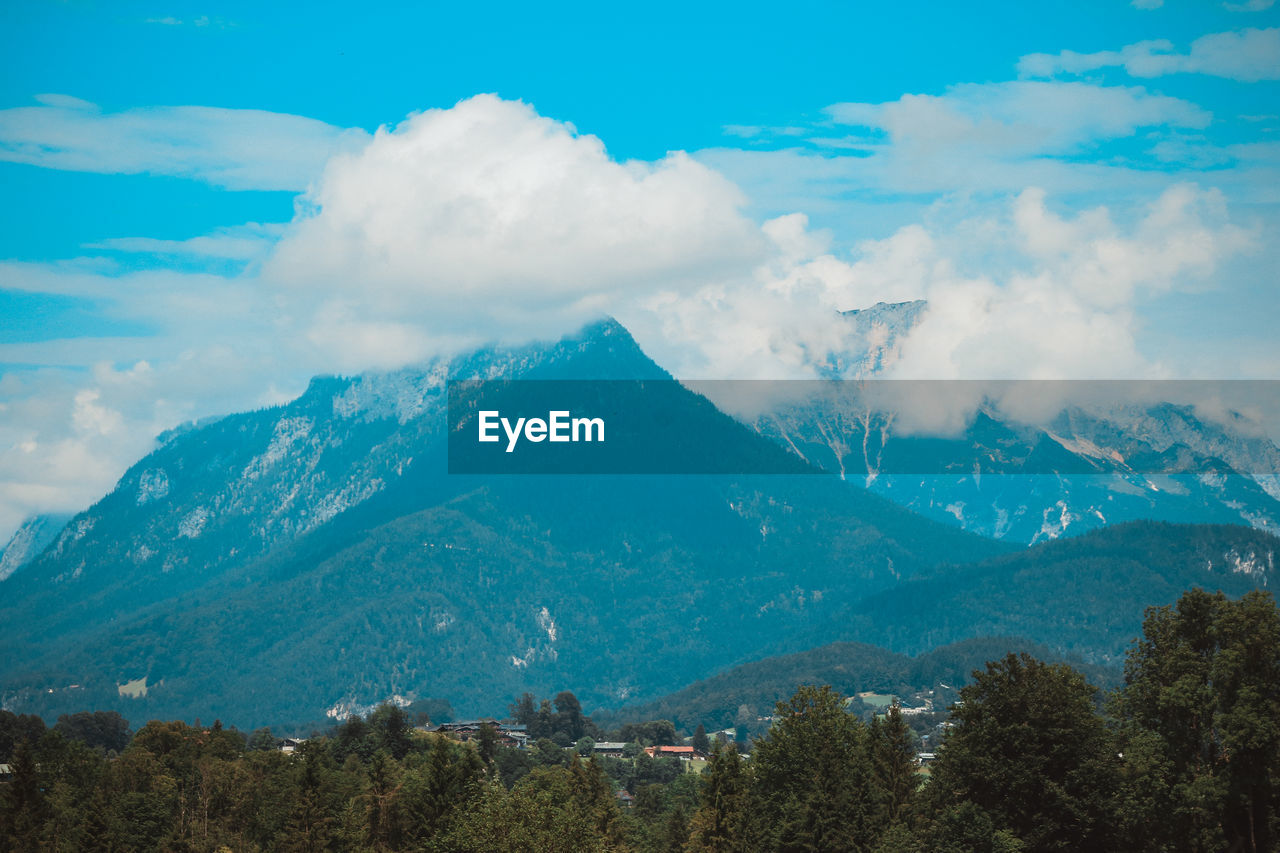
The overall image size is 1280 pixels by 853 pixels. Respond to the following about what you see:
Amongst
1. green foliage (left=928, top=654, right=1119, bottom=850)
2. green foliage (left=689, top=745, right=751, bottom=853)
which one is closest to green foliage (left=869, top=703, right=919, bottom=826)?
green foliage (left=689, top=745, right=751, bottom=853)

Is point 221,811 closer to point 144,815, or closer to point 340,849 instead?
point 144,815

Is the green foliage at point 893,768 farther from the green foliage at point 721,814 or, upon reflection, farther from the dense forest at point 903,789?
the green foliage at point 721,814

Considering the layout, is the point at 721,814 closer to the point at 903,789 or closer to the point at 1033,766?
the point at 903,789

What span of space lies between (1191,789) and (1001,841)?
473 inches

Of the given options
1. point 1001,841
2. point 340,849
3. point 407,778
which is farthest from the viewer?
point 407,778

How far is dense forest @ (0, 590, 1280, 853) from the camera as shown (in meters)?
86.1

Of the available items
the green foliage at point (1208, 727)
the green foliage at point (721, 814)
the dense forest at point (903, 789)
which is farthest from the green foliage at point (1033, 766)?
the green foliage at point (721, 814)

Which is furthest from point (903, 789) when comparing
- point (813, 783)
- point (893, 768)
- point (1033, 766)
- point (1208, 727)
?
point (1208, 727)

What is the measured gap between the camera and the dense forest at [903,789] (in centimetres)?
8606

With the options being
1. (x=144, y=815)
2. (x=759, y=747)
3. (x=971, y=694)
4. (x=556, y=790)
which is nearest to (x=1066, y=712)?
(x=971, y=694)

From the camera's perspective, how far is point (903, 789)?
122m

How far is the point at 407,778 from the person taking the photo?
14538cm

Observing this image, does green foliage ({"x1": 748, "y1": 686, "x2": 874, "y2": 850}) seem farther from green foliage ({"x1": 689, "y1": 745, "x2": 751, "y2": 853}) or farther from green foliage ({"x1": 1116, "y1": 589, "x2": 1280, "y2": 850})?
green foliage ({"x1": 1116, "y1": 589, "x2": 1280, "y2": 850})

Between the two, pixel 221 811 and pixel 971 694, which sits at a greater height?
pixel 971 694
